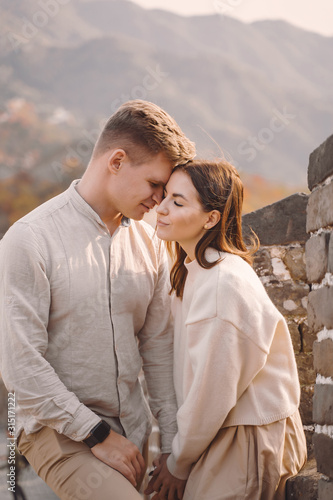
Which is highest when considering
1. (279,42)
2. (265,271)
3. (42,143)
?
(279,42)

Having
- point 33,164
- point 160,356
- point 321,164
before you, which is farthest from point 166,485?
point 33,164

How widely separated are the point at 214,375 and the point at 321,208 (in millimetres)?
645

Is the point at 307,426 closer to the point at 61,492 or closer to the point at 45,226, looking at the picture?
the point at 61,492

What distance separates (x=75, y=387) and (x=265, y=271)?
3.80 ft

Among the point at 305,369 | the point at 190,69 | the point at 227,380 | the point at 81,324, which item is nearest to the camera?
the point at 227,380

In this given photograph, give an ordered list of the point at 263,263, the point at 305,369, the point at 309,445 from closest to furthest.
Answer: the point at 309,445 < the point at 305,369 < the point at 263,263

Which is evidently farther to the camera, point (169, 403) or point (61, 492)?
point (169, 403)

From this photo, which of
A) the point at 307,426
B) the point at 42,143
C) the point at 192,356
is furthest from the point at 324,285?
the point at 42,143

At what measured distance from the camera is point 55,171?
22047 mm

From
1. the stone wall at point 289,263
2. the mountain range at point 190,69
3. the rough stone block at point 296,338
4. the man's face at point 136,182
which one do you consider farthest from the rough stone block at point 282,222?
the mountain range at point 190,69

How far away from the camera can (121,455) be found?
2014 mm

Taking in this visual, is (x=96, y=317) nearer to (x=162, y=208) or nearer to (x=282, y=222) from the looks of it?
(x=162, y=208)

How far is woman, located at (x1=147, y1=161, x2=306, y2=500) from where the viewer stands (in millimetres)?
1951

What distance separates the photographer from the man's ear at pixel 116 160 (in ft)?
7.18
